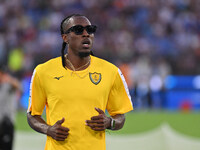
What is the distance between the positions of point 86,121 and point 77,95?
23 centimetres

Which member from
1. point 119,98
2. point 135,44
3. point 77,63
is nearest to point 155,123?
point 135,44

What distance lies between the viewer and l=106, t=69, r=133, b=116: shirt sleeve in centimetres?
424

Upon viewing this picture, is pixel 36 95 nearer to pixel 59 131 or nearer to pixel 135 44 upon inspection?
pixel 59 131

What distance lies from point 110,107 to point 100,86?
296mm

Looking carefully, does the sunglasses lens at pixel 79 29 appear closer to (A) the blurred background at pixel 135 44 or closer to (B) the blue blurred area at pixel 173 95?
(A) the blurred background at pixel 135 44

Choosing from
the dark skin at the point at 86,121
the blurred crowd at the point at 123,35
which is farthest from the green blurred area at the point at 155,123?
the dark skin at the point at 86,121

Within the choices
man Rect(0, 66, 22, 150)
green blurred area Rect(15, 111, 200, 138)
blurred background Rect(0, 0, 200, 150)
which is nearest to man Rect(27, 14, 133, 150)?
man Rect(0, 66, 22, 150)

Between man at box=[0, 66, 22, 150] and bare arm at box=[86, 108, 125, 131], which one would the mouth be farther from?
man at box=[0, 66, 22, 150]

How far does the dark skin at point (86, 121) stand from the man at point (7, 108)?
152 inches

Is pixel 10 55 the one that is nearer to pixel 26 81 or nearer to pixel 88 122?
pixel 26 81

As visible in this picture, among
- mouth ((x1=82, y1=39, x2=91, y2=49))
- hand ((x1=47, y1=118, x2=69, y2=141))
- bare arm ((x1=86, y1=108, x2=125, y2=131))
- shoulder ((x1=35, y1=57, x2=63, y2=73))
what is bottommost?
hand ((x1=47, y1=118, x2=69, y2=141))

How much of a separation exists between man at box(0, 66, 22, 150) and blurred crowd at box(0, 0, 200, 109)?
10.9 meters

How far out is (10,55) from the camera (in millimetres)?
20703

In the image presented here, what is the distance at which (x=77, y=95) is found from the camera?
13.1ft
